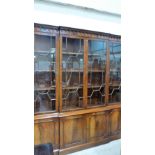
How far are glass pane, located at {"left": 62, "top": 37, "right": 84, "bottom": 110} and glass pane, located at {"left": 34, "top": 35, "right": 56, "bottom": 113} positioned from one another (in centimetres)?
20

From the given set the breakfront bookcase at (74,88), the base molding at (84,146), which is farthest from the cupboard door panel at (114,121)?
the base molding at (84,146)

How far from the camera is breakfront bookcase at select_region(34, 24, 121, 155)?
2996mm

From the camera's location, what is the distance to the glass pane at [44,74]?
2.96 metres

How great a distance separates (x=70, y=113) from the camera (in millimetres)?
3217

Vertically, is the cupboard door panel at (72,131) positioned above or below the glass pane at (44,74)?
below

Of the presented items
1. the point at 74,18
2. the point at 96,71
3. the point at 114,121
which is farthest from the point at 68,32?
the point at 114,121

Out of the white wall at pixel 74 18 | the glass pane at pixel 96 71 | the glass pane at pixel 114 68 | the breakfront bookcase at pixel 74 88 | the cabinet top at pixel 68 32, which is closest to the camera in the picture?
the cabinet top at pixel 68 32

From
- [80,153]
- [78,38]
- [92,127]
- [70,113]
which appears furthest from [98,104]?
[78,38]

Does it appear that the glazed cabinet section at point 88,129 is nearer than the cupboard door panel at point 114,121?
Yes

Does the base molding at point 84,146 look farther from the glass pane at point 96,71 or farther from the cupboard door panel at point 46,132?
the glass pane at point 96,71

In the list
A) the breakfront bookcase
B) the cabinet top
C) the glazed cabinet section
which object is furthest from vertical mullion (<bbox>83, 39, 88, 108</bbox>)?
the glazed cabinet section
